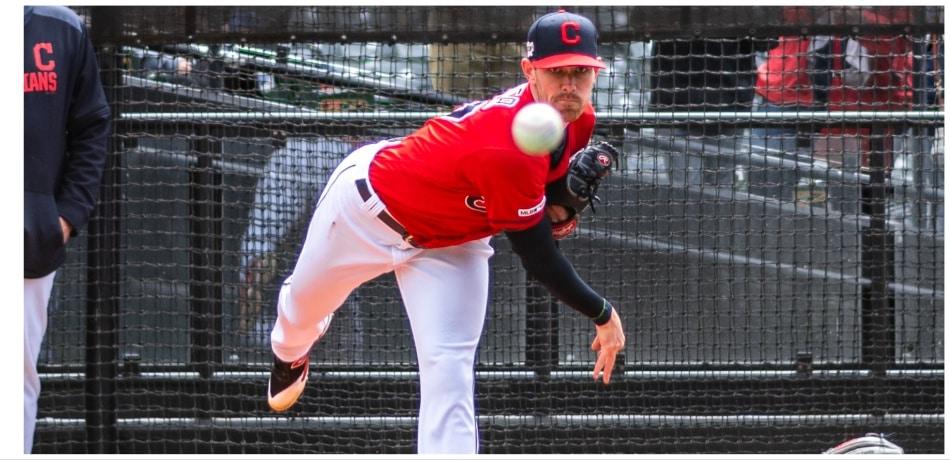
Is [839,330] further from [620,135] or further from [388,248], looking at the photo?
[388,248]

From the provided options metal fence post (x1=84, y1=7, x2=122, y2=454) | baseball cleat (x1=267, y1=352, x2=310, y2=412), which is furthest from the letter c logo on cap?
metal fence post (x1=84, y1=7, x2=122, y2=454)

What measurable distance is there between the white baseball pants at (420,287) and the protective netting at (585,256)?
1214 millimetres

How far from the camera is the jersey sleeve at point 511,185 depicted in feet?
12.6

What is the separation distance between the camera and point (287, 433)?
5875mm

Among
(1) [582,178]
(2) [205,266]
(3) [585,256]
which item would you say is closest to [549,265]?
(1) [582,178]

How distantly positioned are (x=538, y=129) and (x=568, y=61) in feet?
1.09

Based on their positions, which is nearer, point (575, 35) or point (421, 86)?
point (575, 35)

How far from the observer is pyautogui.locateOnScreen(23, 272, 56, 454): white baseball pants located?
12.9 ft

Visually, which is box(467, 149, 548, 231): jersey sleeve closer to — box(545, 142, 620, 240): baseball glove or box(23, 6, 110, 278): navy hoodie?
box(545, 142, 620, 240): baseball glove

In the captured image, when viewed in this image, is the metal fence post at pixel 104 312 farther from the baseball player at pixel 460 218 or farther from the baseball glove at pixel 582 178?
the baseball glove at pixel 582 178

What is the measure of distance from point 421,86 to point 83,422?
211cm

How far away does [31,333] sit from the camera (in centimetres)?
393

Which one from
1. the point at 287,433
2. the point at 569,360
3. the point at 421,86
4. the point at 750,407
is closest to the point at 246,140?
the point at 421,86

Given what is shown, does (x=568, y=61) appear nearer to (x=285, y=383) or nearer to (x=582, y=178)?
(x=582, y=178)
